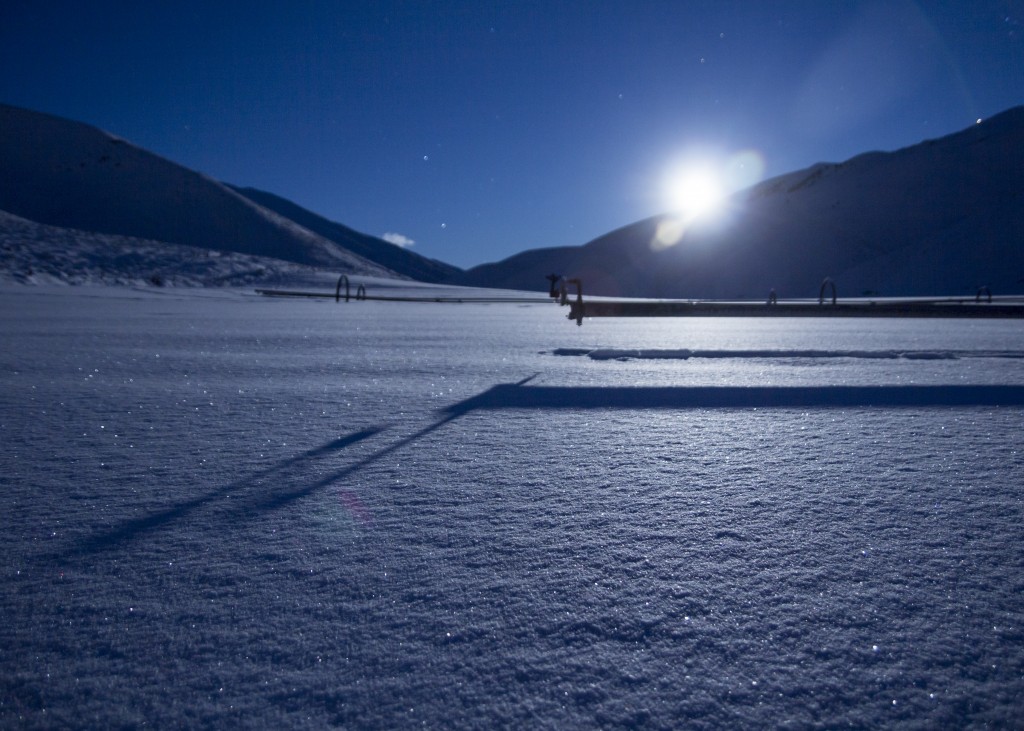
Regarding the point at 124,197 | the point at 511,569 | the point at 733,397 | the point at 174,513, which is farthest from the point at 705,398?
the point at 124,197

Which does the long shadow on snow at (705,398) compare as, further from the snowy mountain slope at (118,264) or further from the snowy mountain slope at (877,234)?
the snowy mountain slope at (877,234)

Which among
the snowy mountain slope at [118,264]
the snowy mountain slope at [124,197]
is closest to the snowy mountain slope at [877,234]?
the snowy mountain slope at [124,197]

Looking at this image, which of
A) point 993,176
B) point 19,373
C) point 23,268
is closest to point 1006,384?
point 19,373

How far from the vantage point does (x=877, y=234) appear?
72.4 meters

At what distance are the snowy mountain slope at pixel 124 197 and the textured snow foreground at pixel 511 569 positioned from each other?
233ft

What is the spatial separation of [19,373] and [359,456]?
3499 millimetres

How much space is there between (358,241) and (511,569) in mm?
173582

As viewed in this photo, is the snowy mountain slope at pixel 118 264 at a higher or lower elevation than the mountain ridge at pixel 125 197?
lower

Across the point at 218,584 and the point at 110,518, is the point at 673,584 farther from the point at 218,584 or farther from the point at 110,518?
the point at 110,518

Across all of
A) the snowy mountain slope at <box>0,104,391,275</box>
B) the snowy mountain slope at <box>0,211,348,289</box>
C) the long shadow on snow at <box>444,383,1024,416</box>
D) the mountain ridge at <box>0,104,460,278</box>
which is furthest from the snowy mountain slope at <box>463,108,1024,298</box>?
the long shadow on snow at <box>444,383,1024,416</box>

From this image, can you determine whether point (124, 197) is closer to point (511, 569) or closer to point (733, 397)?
point (733, 397)

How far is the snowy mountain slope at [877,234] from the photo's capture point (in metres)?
56.9

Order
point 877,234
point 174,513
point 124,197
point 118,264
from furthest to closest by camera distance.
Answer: point 877,234, point 124,197, point 118,264, point 174,513

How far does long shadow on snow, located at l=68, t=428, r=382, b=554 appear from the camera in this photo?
4.65 ft
